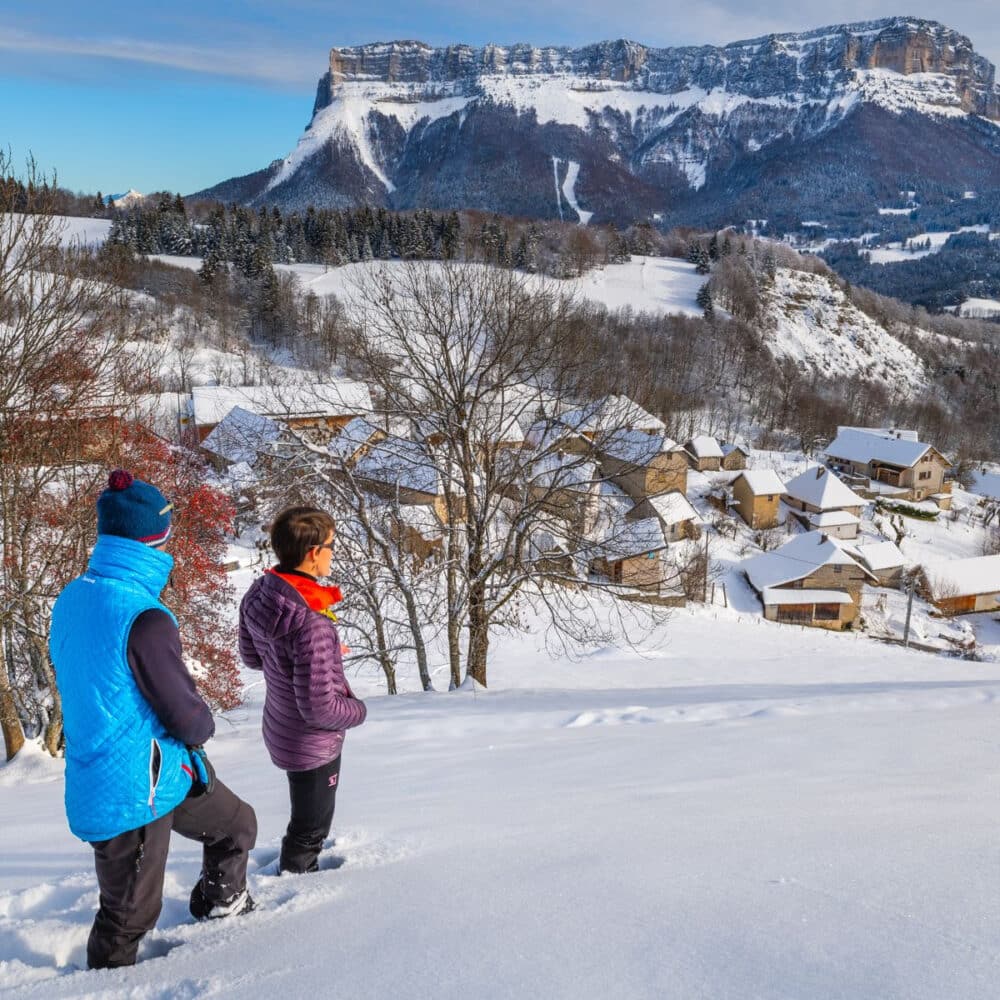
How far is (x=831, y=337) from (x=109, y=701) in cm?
10707

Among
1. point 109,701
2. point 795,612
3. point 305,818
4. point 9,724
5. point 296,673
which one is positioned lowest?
point 795,612

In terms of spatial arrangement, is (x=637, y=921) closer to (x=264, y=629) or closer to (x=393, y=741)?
(x=264, y=629)

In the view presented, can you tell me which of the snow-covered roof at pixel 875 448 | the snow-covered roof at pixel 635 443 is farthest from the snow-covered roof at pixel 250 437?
the snow-covered roof at pixel 875 448

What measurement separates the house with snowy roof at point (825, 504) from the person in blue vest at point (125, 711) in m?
50.1

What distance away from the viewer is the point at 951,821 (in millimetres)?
2785

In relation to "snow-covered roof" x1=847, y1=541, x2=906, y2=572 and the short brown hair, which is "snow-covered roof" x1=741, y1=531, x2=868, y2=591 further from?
the short brown hair

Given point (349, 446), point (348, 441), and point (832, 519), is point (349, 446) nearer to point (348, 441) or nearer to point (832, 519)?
point (348, 441)

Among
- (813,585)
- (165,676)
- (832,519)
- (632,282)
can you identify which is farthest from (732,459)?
(165,676)

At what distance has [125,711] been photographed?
2.23 meters

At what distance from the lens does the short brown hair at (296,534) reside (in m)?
2.74

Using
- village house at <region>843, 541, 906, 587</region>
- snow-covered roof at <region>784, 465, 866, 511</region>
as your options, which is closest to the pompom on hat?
village house at <region>843, 541, 906, 587</region>

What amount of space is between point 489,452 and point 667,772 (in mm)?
6259

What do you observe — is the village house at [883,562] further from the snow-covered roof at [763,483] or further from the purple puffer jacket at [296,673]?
the purple puffer jacket at [296,673]

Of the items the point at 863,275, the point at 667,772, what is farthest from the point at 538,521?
the point at 863,275
